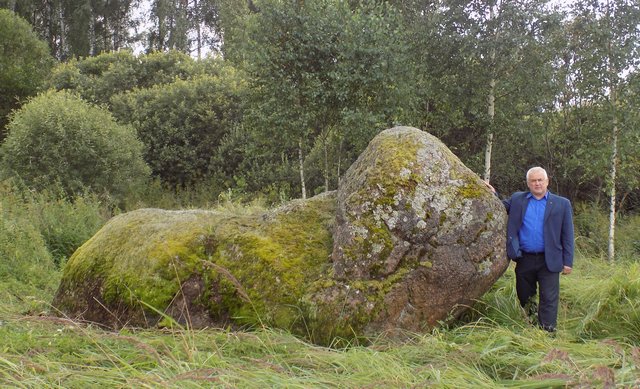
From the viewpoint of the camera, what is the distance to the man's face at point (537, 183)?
5.44m

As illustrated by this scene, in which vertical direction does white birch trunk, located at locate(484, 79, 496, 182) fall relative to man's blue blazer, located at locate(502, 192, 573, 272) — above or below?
above

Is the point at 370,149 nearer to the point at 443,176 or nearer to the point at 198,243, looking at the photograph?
the point at 443,176

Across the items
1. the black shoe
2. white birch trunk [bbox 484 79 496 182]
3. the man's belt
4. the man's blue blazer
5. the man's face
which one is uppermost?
white birch trunk [bbox 484 79 496 182]

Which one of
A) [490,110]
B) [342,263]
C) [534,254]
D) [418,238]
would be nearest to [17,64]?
[490,110]

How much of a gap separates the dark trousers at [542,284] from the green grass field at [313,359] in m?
0.25

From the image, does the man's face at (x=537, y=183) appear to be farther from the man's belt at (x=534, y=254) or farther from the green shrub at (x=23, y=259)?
the green shrub at (x=23, y=259)

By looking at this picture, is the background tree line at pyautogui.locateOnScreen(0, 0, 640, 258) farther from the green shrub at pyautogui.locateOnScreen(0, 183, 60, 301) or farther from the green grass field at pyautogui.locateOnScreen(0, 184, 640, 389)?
the green grass field at pyautogui.locateOnScreen(0, 184, 640, 389)

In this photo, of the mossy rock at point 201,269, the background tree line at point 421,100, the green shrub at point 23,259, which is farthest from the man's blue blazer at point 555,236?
the background tree line at point 421,100

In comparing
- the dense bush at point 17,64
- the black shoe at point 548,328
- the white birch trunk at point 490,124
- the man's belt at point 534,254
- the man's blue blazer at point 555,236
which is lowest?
the black shoe at point 548,328

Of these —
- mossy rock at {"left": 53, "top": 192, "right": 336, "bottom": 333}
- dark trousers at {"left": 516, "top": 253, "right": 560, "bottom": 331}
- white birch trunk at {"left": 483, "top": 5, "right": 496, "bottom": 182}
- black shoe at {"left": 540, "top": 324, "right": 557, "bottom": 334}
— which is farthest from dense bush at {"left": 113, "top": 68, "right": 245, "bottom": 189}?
black shoe at {"left": 540, "top": 324, "right": 557, "bottom": 334}

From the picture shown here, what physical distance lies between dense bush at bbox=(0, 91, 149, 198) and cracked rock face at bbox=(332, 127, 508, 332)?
34.6 ft

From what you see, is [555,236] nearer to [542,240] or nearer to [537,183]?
[542,240]

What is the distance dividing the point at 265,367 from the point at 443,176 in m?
2.77

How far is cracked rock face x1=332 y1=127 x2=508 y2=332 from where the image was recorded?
503cm
